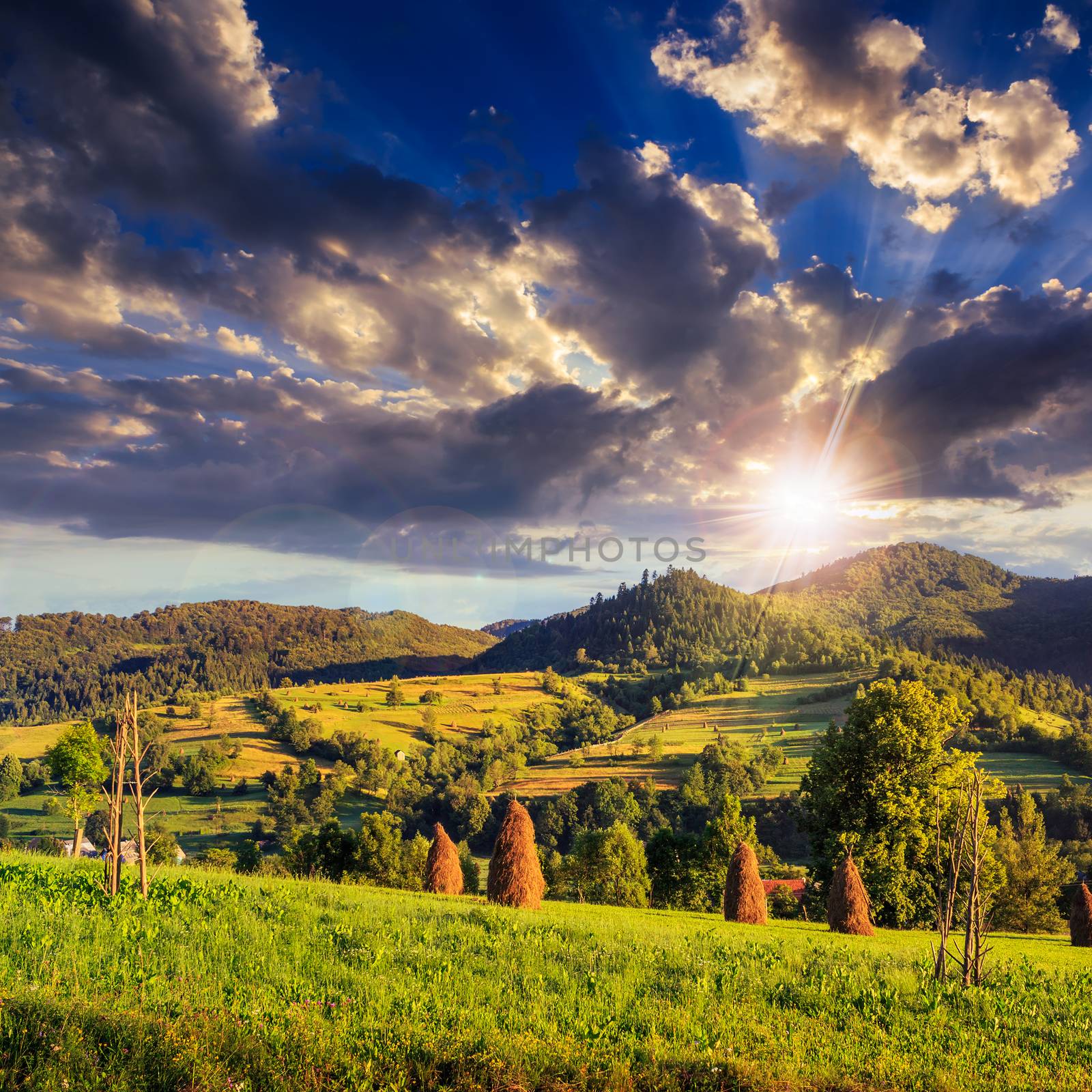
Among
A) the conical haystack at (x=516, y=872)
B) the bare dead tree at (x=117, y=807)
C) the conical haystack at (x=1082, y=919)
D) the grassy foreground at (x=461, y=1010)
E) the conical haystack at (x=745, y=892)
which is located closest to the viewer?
the grassy foreground at (x=461, y=1010)

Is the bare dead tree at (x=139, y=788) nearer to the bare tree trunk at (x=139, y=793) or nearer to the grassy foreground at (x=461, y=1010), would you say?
the bare tree trunk at (x=139, y=793)

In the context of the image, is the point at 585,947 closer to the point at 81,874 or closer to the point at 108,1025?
the point at 108,1025

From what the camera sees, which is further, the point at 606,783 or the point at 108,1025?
the point at 606,783

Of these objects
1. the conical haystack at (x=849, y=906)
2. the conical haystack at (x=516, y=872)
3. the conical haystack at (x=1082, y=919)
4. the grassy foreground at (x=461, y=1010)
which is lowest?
the conical haystack at (x=1082, y=919)

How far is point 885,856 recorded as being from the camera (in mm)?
33312

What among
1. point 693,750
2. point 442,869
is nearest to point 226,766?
point 693,750

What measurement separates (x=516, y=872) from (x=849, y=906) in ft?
49.4

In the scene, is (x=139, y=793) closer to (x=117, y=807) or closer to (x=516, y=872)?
(x=117, y=807)

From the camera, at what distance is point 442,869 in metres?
32.0

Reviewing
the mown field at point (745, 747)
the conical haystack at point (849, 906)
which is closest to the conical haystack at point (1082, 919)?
the conical haystack at point (849, 906)

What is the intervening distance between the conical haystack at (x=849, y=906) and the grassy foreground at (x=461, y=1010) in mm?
16025

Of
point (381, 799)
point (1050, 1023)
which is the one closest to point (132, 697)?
point (1050, 1023)

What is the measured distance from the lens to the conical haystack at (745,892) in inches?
1110

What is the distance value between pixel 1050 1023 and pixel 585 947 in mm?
7224
